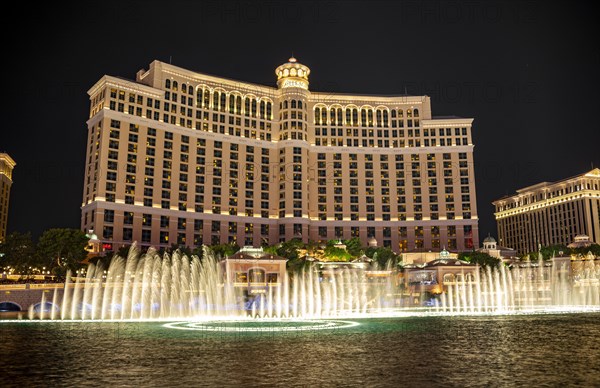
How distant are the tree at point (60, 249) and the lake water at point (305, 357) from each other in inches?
2391

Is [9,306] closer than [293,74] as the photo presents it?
Yes

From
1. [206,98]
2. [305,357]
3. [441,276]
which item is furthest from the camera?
[206,98]

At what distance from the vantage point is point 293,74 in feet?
526

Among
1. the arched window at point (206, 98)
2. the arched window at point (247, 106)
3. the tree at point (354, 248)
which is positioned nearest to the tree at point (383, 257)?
the tree at point (354, 248)

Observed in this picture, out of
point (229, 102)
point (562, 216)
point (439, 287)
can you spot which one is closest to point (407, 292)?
point (439, 287)

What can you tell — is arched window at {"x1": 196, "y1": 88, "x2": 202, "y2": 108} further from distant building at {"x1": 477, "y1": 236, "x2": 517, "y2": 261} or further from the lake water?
the lake water

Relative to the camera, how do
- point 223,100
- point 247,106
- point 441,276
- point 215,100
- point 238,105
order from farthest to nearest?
1. point 247,106
2. point 238,105
3. point 223,100
4. point 215,100
5. point 441,276

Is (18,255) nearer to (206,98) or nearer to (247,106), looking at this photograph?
(206,98)

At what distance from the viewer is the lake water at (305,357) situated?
18.7 m

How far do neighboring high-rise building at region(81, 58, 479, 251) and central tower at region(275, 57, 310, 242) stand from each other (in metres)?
0.32

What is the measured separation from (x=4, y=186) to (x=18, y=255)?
95.6 meters

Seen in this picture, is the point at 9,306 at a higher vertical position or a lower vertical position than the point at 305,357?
higher

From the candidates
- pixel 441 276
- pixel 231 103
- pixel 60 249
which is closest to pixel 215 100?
pixel 231 103

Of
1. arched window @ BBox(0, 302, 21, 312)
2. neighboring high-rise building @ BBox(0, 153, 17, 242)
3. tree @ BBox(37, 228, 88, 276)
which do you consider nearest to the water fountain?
tree @ BBox(37, 228, 88, 276)
